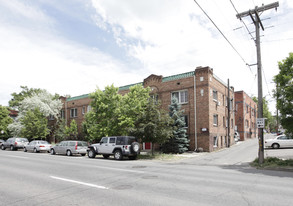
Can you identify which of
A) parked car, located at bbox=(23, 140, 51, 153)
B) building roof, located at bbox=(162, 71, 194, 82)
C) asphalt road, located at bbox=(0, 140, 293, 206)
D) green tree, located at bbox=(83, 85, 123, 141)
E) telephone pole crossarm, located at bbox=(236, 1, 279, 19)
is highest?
telephone pole crossarm, located at bbox=(236, 1, 279, 19)

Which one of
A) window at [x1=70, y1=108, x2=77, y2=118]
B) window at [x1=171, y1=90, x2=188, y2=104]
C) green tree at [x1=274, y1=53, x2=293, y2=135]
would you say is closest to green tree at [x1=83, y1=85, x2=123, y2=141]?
window at [x1=171, y1=90, x2=188, y2=104]

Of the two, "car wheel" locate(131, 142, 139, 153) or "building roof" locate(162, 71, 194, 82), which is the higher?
"building roof" locate(162, 71, 194, 82)

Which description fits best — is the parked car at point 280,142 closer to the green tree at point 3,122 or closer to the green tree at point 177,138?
the green tree at point 177,138

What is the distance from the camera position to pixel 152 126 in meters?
19.2

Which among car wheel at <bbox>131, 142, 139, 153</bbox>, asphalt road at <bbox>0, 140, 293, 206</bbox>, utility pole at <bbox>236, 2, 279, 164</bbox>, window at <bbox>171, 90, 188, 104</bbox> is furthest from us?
window at <bbox>171, 90, 188, 104</bbox>

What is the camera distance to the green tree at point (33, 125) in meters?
33.8

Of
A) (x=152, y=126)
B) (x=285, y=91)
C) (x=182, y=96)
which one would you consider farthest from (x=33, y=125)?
(x=285, y=91)

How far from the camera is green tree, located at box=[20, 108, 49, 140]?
111 ft

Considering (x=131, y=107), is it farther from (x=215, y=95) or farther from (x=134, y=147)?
(x=215, y=95)

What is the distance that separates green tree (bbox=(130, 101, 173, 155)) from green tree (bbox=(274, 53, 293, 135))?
8684 mm

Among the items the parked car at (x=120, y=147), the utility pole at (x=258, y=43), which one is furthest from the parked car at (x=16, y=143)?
the utility pole at (x=258, y=43)

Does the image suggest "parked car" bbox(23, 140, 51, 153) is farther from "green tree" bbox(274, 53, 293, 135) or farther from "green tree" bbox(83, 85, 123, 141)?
"green tree" bbox(274, 53, 293, 135)

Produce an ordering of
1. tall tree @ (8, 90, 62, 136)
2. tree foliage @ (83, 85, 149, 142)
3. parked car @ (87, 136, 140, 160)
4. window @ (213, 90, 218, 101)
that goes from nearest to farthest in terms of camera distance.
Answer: parked car @ (87, 136, 140, 160), tree foliage @ (83, 85, 149, 142), window @ (213, 90, 218, 101), tall tree @ (8, 90, 62, 136)

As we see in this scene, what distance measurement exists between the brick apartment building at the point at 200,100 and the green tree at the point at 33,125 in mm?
17512
